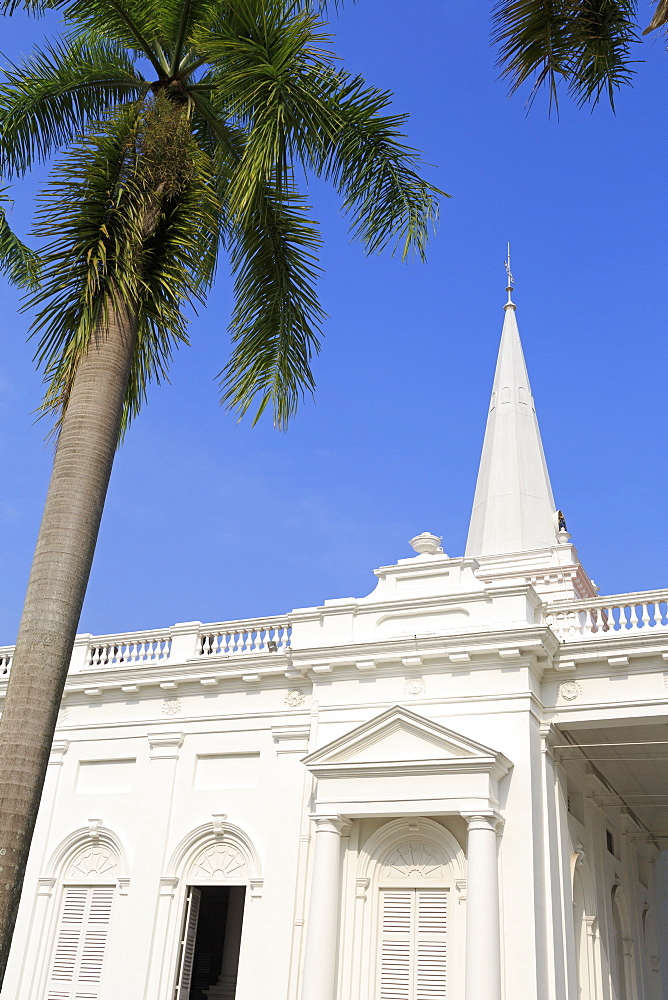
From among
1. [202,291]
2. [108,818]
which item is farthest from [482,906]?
→ [202,291]

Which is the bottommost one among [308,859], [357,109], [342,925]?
[342,925]

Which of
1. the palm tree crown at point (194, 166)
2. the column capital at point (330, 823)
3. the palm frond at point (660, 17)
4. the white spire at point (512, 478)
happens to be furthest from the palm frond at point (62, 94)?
the white spire at point (512, 478)

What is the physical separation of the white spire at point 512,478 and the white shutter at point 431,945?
1136 cm

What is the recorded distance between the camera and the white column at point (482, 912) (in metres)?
14.6

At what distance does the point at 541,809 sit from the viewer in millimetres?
16391

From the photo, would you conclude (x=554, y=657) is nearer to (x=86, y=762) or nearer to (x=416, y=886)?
(x=416, y=886)

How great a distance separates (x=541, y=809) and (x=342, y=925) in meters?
3.85

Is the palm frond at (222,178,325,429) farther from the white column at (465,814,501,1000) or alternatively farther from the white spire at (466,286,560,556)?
the white spire at (466,286,560,556)

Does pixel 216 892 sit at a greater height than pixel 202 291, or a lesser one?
lesser

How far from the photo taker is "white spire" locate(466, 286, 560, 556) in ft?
89.0

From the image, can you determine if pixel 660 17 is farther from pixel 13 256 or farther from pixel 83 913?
pixel 83 913

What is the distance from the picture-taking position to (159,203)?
10.6 m

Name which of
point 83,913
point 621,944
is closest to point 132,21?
point 83,913

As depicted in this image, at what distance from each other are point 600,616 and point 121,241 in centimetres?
1120
